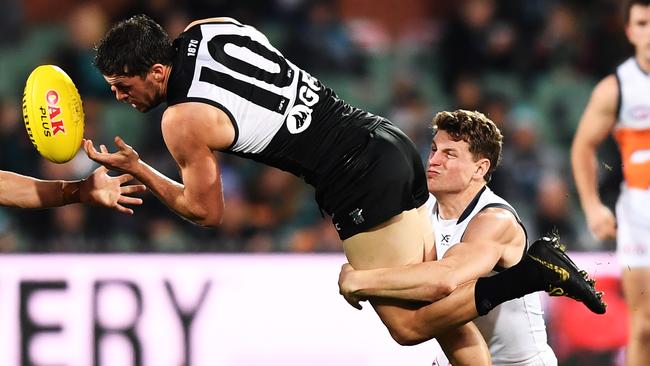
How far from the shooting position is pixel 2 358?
6.18 metres

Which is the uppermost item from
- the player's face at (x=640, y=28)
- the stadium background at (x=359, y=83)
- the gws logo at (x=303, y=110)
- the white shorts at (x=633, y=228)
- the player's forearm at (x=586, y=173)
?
the gws logo at (x=303, y=110)

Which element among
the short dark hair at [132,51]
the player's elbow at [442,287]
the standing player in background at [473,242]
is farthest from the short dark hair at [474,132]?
the short dark hair at [132,51]

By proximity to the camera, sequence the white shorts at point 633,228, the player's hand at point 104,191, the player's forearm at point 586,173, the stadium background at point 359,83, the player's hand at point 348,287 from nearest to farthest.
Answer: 1. the player's hand at point 348,287
2. the player's hand at point 104,191
3. the white shorts at point 633,228
4. the player's forearm at point 586,173
5. the stadium background at point 359,83

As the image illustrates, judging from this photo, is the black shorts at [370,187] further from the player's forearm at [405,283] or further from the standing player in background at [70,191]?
the standing player in background at [70,191]

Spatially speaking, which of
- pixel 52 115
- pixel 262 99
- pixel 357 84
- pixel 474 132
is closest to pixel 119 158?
pixel 52 115

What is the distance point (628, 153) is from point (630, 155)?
27 mm

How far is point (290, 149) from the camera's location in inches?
177

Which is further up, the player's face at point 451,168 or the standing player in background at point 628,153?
the player's face at point 451,168

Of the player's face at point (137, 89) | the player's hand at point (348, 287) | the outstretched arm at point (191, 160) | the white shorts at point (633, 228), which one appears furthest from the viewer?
the white shorts at point (633, 228)

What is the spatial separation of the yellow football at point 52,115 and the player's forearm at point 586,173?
10.4 feet

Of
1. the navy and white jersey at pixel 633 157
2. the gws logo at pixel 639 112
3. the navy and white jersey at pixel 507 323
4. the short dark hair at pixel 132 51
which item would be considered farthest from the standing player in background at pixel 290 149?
the gws logo at pixel 639 112

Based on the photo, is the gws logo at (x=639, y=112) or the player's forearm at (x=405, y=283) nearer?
the player's forearm at (x=405, y=283)

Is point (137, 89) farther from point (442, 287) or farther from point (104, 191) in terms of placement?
point (442, 287)

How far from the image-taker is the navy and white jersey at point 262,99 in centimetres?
440
